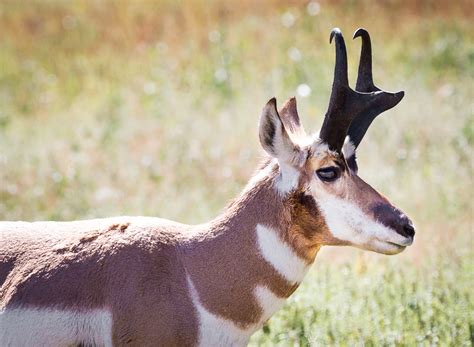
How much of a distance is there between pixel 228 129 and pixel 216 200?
216 cm

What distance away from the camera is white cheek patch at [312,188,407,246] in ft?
16.9

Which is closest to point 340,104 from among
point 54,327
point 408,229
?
point 408,229

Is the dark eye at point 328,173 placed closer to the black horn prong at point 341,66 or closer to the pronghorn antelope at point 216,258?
the pronghorn antelope at point 216,258

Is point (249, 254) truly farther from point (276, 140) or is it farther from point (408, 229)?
point (408, 229)

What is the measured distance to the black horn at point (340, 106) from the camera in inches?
206

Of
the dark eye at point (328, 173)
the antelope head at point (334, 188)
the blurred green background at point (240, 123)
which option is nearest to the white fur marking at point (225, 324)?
the antelope head at point (334, 188)

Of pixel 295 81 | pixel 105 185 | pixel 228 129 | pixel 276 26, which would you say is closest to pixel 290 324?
pixel 105 185

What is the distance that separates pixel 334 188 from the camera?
5199 mm

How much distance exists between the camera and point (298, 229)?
522cm

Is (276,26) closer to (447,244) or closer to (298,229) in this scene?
(447,244)

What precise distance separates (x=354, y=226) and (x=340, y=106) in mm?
722

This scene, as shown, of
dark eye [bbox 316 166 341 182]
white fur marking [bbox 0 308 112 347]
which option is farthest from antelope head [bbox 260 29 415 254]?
white fur marking [bbox 0 308 112 347]

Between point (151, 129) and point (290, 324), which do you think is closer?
point (290, 324)

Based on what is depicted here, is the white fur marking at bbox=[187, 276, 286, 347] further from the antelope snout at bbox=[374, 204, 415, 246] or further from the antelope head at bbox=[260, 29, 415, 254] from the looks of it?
the antelope snout at bbox=[374, 204, 415, 246]
